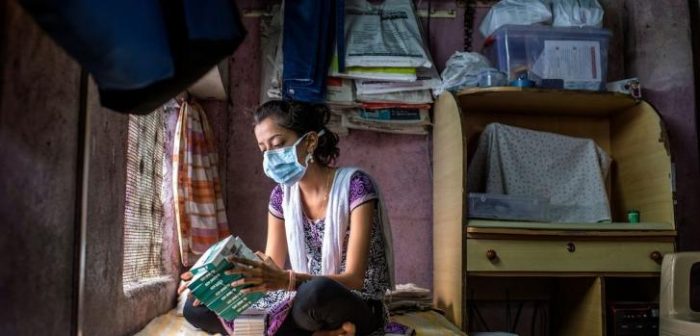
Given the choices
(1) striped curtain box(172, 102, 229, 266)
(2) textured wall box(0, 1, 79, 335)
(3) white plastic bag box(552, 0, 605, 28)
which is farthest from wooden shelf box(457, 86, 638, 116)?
(2) textured wall box(0, 1, 79, 335)

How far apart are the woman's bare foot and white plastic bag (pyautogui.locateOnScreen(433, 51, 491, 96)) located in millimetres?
1234

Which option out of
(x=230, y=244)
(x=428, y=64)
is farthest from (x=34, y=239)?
(x=428, y=64)

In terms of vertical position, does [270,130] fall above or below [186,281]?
above

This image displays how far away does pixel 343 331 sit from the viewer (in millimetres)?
1635

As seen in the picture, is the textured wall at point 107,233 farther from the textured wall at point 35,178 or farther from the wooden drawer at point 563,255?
the wooden drawer at point 563,255

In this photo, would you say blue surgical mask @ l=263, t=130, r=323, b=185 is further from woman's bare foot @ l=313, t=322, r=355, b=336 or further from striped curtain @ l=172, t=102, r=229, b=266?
striped curtain @ l=172, t=102, r=229, b=266

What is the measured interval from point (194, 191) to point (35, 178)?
1.51 m

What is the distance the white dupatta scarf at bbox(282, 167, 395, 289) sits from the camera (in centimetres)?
184

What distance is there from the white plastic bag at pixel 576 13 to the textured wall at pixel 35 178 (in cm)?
206

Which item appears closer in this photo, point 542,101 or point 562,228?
point 562,228

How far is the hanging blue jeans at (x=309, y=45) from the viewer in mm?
2529

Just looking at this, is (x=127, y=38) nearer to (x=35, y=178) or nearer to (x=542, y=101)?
(x=35, y=178)

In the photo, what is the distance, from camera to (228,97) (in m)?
2.75

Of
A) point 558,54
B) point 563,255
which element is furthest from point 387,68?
point 563,255
